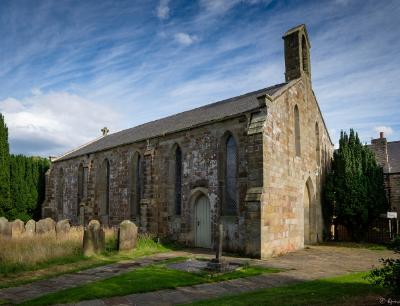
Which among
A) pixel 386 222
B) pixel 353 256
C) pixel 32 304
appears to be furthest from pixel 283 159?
pixel 32 304

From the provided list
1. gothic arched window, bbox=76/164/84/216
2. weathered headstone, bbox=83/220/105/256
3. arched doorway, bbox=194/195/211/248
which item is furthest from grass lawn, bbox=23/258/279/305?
gothic arched window, bbox=76/164/84/216

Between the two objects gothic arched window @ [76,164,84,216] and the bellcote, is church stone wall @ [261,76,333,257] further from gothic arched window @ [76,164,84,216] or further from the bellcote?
gothic arched window @ [76,164,84,216]

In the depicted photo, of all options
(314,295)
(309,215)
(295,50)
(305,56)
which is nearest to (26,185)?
(309,215)

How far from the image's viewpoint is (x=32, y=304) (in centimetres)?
802

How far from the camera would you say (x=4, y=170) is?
29172 millimetres

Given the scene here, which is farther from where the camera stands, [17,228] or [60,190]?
[60,190]

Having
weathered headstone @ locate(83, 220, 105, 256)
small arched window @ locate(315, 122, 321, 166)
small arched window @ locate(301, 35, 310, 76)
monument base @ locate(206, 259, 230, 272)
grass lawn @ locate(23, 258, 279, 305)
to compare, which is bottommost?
grass lawn @ locate(23, 258, 279, 305)

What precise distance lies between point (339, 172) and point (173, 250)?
10.9 m

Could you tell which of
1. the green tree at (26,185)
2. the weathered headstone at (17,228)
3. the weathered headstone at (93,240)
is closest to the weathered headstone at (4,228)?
the weathered headstone at (17,228)

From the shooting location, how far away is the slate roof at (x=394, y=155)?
2517cm

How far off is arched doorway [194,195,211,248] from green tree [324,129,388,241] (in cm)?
782

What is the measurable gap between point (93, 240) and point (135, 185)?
858 cm

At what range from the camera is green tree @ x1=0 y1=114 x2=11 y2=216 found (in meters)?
28.9

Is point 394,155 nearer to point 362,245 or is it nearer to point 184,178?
point 362,245
